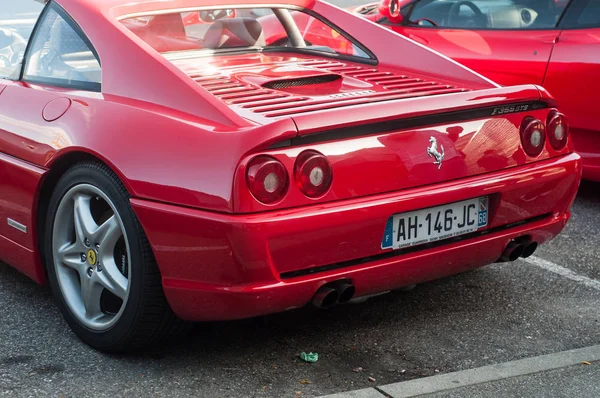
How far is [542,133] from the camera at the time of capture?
3838 millimetres

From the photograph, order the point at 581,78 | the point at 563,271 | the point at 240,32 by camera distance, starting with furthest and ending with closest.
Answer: the point at 581,78, the point at 563,271, the point at 240,32

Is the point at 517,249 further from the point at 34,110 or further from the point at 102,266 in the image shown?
the point at 34,110

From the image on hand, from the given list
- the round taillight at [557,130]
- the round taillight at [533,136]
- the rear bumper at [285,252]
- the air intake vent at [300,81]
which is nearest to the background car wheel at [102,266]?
the rear bumper at [285,252]

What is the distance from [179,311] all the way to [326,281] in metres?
0.53

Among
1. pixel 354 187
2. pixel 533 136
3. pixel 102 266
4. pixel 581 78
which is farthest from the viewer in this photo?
pixel 581 78

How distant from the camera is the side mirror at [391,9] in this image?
22.4ft

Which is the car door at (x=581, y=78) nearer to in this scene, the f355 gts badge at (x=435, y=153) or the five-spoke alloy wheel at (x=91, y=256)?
the f355 gts badge at (x=435, y=153)

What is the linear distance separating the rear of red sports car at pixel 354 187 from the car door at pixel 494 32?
2143 mm

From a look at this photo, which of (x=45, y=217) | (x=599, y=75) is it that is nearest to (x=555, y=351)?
(x=45, y=217)

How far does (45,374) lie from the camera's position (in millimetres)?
3531

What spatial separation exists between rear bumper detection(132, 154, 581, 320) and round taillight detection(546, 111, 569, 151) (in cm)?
36

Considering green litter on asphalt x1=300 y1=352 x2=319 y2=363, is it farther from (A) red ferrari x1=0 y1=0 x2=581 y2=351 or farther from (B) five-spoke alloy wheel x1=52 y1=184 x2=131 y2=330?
(B) five-spoke alloy wheel x1=52 y1=184 x2=131 y2=330

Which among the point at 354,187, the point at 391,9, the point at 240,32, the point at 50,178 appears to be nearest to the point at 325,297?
the point at 354,187

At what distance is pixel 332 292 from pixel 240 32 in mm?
1657
